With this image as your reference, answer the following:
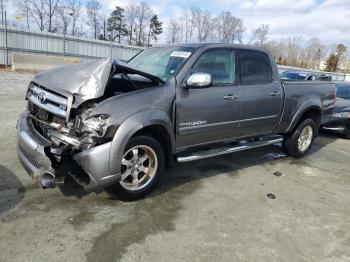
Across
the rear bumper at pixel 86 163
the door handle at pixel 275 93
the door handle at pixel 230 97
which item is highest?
the door handle at pixel 275 93

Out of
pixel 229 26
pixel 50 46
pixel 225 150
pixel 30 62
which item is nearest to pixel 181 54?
pixel 225 150

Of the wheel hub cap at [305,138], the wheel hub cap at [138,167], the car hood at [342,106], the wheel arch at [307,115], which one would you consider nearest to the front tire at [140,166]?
the wheel hub cap at [138,167]

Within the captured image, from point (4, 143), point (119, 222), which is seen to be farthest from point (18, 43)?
point (119, 222)

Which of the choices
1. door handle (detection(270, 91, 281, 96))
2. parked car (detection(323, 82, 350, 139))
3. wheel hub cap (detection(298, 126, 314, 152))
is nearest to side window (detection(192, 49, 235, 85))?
door handle (detection(270, 91, 281, 96))

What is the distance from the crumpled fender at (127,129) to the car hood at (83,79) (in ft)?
1.47

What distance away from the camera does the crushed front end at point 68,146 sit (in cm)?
348

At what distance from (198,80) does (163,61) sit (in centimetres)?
83

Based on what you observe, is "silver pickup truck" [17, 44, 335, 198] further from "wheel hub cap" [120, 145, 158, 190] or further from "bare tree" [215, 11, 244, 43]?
"bare tree" [215, 11, 244, 43]

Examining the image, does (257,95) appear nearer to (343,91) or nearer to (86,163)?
(86,163)

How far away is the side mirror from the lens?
424 cm

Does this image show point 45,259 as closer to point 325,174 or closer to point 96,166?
A: point 96,166

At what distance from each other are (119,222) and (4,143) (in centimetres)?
322

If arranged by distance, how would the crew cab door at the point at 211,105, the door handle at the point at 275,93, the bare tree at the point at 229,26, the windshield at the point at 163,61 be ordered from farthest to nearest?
the bare tree at the point at 229,26 < the door handle at the point at 275,93 < the windshield at the point at 163,61 < the crew cab door at the point at 211,105

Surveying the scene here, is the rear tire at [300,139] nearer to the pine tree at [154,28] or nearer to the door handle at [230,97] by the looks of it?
the door handle at [230,97]
